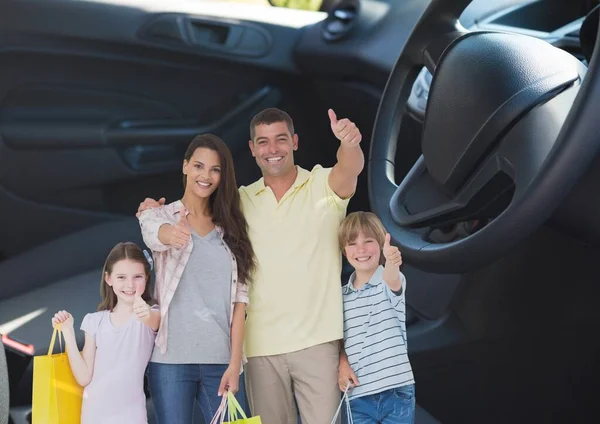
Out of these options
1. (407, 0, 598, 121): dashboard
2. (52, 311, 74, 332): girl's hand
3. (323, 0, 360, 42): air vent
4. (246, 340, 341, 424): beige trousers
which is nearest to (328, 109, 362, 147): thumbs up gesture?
(246, 340, 341, 424): beige trousers

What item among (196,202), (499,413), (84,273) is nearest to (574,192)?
(196,202)

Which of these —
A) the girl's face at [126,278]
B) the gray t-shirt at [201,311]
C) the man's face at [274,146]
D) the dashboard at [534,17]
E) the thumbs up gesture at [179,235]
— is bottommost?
the gray t-shirt at [201,311]

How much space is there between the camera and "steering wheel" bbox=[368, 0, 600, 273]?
0.88m

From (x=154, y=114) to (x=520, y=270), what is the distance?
1.26 metres

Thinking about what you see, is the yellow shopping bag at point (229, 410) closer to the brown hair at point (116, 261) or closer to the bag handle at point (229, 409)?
the bag handle at point (229, 409)

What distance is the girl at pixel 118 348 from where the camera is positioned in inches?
42.8

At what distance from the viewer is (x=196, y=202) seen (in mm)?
1132

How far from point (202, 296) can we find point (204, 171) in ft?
0.49

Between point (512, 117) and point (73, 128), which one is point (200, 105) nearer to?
point (73, 128)

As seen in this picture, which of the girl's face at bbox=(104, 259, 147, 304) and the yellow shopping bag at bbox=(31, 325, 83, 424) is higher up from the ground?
the girl's face at bbox=(104, 259, 147, 304)

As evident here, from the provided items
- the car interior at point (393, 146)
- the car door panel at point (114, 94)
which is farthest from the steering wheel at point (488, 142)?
the car door panel at point (114, 94)

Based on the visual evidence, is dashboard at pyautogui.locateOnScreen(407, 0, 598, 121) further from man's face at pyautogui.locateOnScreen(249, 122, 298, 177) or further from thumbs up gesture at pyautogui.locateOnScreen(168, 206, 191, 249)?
thumbs up gesture at pyautogui.locateOnScreen(168, 206, 191, 249)

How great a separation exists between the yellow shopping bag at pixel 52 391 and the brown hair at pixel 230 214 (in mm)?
229

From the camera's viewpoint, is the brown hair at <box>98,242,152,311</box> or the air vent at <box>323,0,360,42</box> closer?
the brown hair at <box>98,242,152,311</box>
